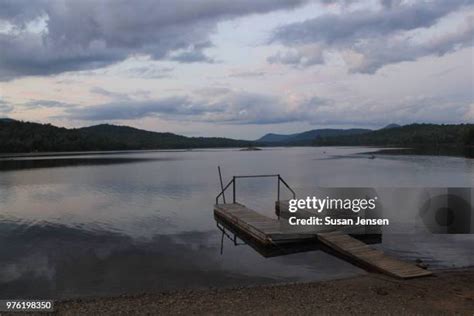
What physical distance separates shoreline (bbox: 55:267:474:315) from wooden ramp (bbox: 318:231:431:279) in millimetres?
316

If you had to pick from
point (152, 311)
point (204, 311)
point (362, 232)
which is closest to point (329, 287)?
point (204, 311)

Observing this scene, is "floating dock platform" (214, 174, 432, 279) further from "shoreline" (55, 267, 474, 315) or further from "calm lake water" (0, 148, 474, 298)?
"shoreline" (55, 267, 474, 315)

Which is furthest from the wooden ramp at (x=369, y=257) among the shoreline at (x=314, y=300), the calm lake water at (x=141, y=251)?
the calm lake water at (x=141, y=251)

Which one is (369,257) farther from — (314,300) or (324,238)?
(314,300)

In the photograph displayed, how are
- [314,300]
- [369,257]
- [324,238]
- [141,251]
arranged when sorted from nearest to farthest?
[314,300] < [369,257] < [324,238] < [141,251]

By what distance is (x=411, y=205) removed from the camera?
79.9 feet

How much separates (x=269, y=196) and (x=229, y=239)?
13224 millimetres

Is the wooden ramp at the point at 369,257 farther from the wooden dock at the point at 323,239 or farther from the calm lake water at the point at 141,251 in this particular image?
the calm lake water at the point at 141,251

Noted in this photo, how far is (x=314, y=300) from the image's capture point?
30.5 ft

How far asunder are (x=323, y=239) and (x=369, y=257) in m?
3.15

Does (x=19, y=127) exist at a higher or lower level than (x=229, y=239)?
higher

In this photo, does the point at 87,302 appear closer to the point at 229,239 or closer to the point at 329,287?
the point at 329,287

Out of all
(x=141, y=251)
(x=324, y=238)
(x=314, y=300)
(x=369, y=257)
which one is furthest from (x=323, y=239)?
(x=141, y=251)

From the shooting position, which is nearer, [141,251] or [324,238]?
[324,238]
